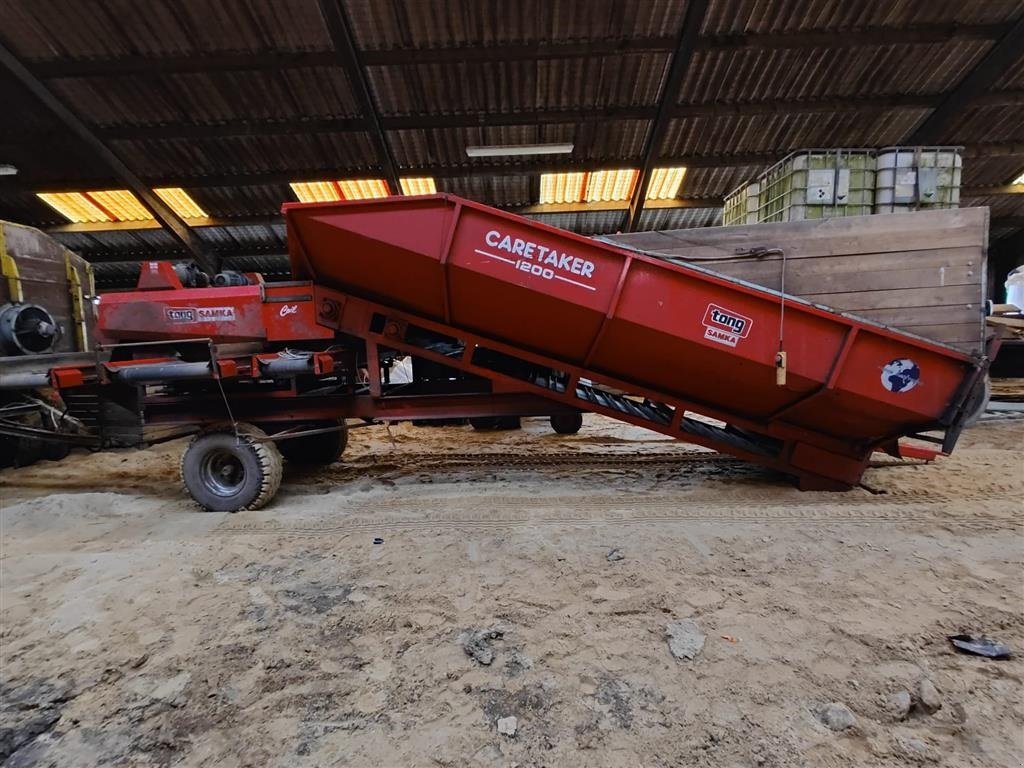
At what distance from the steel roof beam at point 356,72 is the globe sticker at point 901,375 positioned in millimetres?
7550

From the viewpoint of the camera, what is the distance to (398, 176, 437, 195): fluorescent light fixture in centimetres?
943

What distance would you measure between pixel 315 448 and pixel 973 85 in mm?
11056

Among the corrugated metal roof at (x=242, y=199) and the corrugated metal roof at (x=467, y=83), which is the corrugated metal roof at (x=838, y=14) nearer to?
the corrugated metal roof at (x=467, y=83)

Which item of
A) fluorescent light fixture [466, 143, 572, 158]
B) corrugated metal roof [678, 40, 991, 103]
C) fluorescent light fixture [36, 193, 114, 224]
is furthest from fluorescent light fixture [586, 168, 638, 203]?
fluorescent light fixture [36, 193, 114, 224]

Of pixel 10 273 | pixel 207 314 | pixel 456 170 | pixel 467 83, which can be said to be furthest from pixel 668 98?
pixel 10 273

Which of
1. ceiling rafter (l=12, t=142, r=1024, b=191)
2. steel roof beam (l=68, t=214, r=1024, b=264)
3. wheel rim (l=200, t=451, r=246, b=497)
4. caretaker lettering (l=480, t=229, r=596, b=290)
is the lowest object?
wheel rim (l=200, t=451, r=246, b=497)

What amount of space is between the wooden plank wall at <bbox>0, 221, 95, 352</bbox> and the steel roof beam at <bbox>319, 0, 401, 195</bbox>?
171 inches

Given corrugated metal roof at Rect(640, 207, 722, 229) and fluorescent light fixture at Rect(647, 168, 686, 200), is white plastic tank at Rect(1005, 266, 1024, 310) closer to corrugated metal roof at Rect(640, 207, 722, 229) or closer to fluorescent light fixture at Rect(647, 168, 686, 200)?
corrugated metal roof at Rect(640, 207, 722, 229)

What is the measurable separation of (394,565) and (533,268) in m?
2.45

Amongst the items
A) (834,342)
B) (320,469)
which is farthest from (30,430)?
(834,342)

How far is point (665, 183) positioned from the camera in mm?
9789

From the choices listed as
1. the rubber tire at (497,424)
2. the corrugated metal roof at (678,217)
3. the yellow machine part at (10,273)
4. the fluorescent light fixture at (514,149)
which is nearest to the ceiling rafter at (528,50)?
the fluorescent light fixture at (514,149)

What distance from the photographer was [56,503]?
14.7 ft

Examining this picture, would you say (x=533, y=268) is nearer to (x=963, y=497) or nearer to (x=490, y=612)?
(x=490, y=612)
